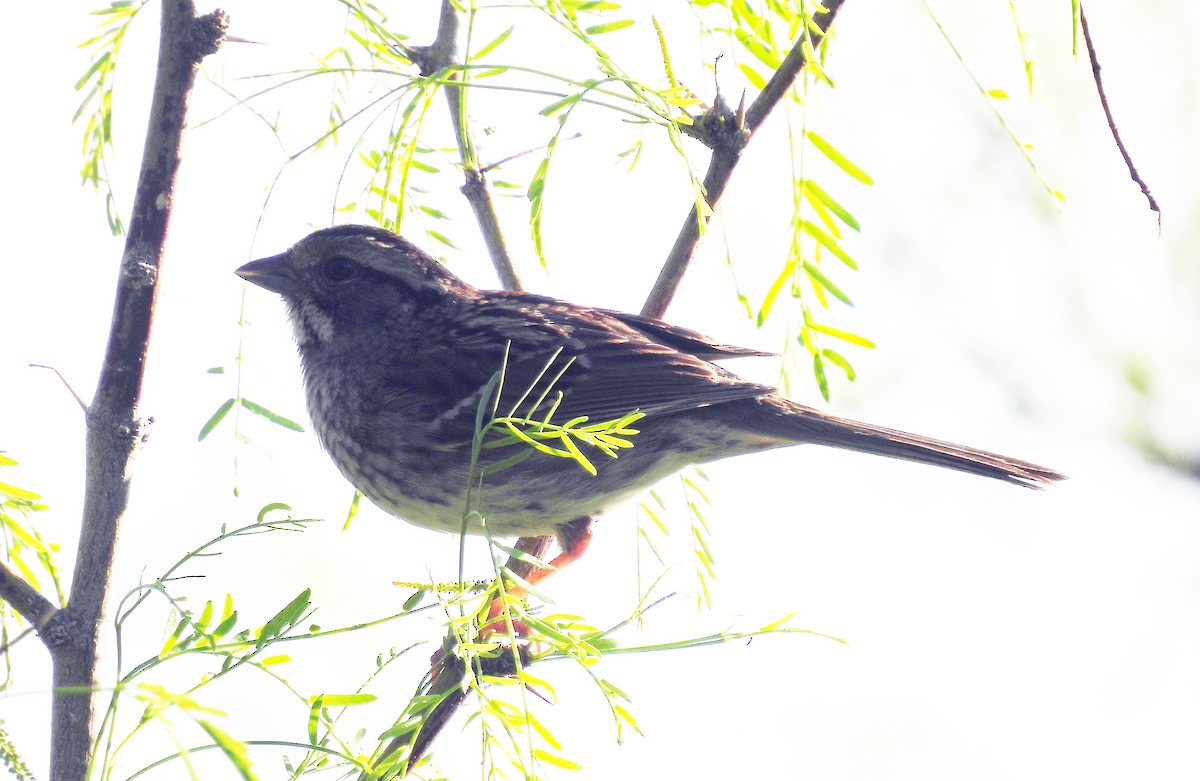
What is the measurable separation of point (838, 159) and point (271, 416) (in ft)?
4.43

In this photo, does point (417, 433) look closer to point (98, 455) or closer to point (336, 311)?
point (336, 311)

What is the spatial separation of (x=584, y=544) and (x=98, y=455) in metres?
1.88

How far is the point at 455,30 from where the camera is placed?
121 inches

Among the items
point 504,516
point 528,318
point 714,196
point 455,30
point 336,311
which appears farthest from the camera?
point 336,311

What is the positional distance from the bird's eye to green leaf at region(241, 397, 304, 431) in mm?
1576

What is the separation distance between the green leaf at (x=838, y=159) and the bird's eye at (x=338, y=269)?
2518 mm

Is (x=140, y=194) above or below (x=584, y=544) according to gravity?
above

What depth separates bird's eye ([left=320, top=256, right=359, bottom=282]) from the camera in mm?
4320

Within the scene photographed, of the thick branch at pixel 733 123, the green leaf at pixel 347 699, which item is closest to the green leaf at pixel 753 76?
the thick branch at pixel 733 123

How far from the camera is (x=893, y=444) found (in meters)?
3.67

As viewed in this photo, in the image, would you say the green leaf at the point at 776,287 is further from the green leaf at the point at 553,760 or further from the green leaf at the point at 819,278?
the green leaf at the point at 553,760

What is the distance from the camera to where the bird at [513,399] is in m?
3.67

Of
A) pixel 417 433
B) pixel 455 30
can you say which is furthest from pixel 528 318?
pixel 455 30

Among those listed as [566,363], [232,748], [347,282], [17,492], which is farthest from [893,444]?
[232,748]
